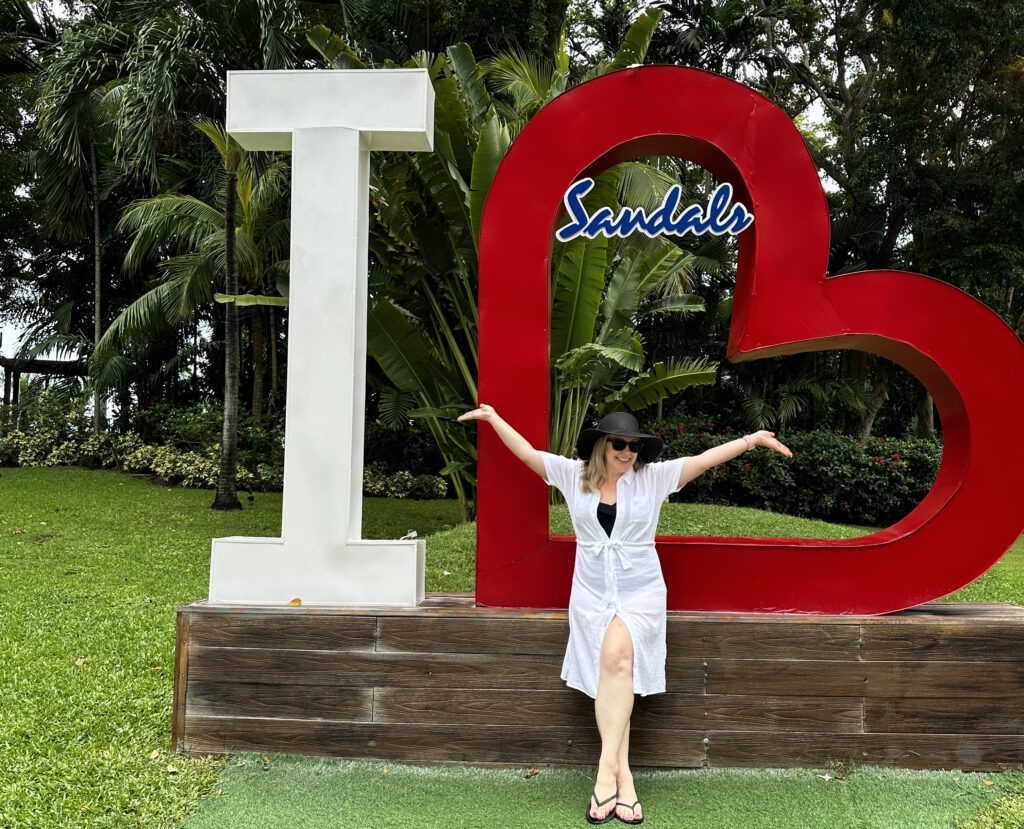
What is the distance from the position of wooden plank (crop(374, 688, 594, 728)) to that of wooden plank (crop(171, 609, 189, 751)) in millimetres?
839

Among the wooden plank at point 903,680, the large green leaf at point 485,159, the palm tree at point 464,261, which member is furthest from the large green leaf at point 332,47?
the wooden plank at point 903,680

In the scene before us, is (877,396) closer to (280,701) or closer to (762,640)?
(762,640)

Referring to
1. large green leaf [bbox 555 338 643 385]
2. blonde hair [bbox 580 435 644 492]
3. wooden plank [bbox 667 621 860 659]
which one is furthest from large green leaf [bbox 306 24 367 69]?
wooden plank [bbox 667 621 860 659]

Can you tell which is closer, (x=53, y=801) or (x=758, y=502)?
(x=53, y=801)

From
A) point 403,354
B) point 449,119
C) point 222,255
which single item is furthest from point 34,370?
point 449,119

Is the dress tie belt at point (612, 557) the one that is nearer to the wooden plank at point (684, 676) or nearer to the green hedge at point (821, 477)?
the wooden plank at point (684, 676)

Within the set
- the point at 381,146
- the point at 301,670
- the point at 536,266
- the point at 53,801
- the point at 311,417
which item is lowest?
the point at 53,801

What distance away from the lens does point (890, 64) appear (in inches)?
551

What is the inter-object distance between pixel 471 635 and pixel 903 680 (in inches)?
72.8

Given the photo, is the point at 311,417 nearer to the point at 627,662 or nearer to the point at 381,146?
the point at 381,146

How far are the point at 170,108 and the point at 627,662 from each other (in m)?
9.11

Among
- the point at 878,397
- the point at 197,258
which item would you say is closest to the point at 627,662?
the point at 197,258

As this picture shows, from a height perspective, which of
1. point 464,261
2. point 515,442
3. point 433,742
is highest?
point 464,261

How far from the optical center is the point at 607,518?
11.0ft
